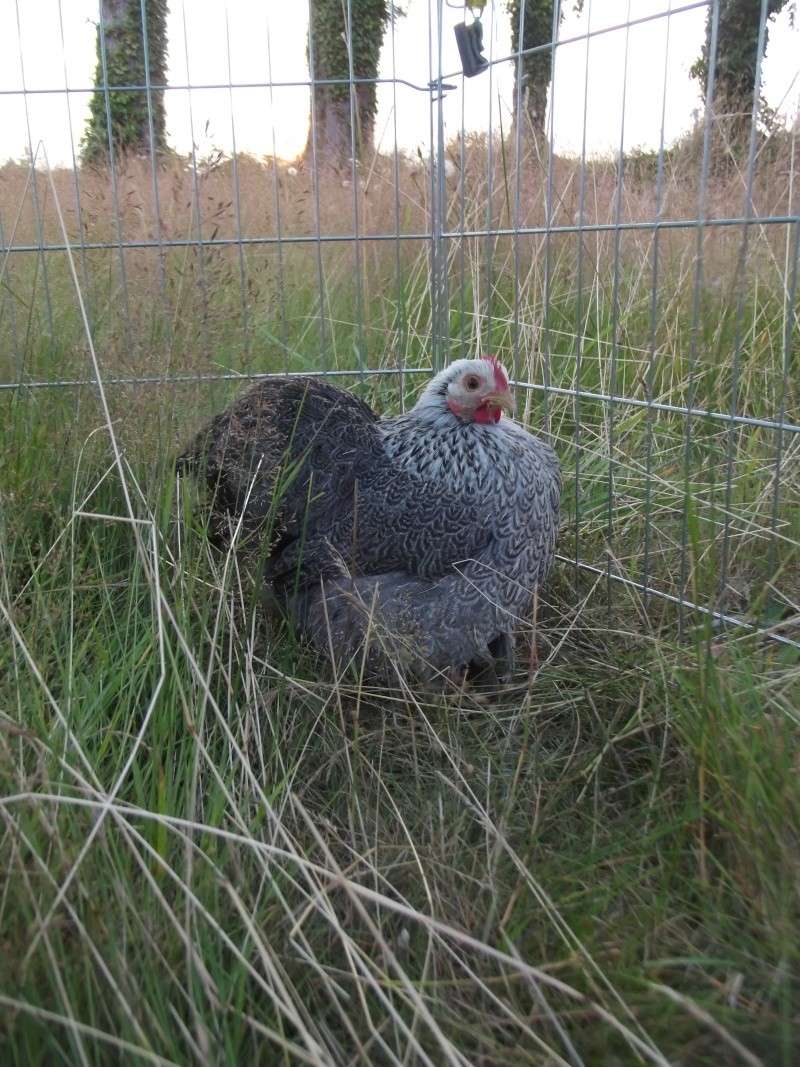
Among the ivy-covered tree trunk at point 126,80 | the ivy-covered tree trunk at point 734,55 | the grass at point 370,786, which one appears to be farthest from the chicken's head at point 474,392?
the ivy-covered tree trunk at point 126,80

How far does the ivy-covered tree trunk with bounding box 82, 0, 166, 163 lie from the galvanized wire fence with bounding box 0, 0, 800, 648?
129 mm

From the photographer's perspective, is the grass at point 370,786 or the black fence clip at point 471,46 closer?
the grass at point 370,786

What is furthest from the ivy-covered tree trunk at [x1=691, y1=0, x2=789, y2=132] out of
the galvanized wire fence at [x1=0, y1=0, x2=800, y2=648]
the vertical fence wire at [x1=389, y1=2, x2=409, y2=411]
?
the vertical fence wire at [x1=389, y1=2, x2=409, y2=411]

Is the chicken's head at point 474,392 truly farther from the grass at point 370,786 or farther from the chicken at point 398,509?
the grass at point 370,786

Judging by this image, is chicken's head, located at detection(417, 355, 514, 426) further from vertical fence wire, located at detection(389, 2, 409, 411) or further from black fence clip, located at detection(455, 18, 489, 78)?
black fence clip, located at detection(455, 18, 489, 78)

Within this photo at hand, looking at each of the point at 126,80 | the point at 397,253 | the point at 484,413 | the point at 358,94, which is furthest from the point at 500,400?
the point at 126,80

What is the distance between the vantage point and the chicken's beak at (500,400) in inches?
90.5

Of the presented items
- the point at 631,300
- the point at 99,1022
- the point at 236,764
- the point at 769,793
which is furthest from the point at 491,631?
the point at 631,300

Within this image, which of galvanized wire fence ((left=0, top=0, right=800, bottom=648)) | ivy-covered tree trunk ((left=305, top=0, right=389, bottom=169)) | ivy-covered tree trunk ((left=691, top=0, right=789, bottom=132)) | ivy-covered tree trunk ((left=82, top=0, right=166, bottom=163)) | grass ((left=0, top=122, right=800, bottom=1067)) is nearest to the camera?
grass ((left=0, top=122, right=800, bottom=1067))

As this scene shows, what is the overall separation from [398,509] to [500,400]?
1.34 feet

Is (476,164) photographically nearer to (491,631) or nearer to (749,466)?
(749,466)

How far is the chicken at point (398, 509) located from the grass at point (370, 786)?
0.12m

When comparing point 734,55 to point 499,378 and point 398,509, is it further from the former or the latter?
point 398,509

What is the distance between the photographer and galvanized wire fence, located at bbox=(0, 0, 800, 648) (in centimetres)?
209
